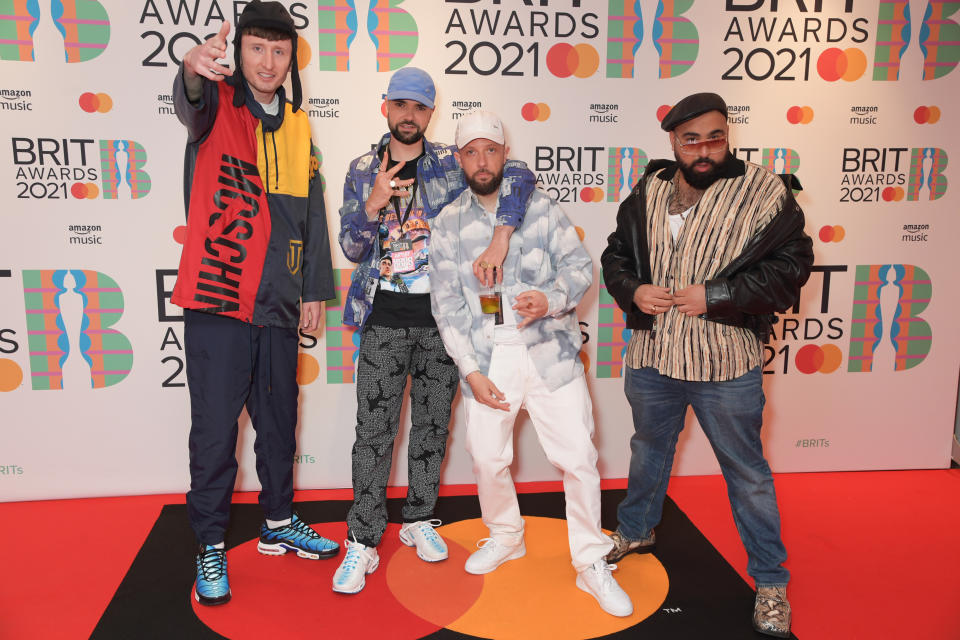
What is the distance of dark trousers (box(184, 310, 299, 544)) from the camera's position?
2.41 m

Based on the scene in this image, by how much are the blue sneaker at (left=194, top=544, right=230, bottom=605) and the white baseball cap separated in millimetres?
1791

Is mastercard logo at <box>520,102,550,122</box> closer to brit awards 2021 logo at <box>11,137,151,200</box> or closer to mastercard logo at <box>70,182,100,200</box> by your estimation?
brit awards 2021 logo at <box>11,137,151,200</box>

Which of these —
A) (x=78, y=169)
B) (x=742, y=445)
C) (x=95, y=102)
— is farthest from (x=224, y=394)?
(x=742, y=445)

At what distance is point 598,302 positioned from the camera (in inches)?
136

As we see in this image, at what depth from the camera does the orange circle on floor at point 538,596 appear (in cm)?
227

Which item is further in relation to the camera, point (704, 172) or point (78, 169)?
point (78, 169)

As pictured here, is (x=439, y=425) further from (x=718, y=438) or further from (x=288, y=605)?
(x=718, y=438)

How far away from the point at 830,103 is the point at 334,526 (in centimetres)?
326

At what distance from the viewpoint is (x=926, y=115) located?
3.46 metres

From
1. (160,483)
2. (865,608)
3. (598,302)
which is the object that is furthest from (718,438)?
(160,483)

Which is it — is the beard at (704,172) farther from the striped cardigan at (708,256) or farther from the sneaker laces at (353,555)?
the sneaker laces at (353,555)

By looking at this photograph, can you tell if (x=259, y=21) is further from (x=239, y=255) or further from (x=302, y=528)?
(x=302, y=528)

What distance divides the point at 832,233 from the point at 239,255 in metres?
2.98

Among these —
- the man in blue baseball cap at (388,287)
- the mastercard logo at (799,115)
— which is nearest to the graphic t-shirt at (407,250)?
the man in blue baseball cap at (388,287)
